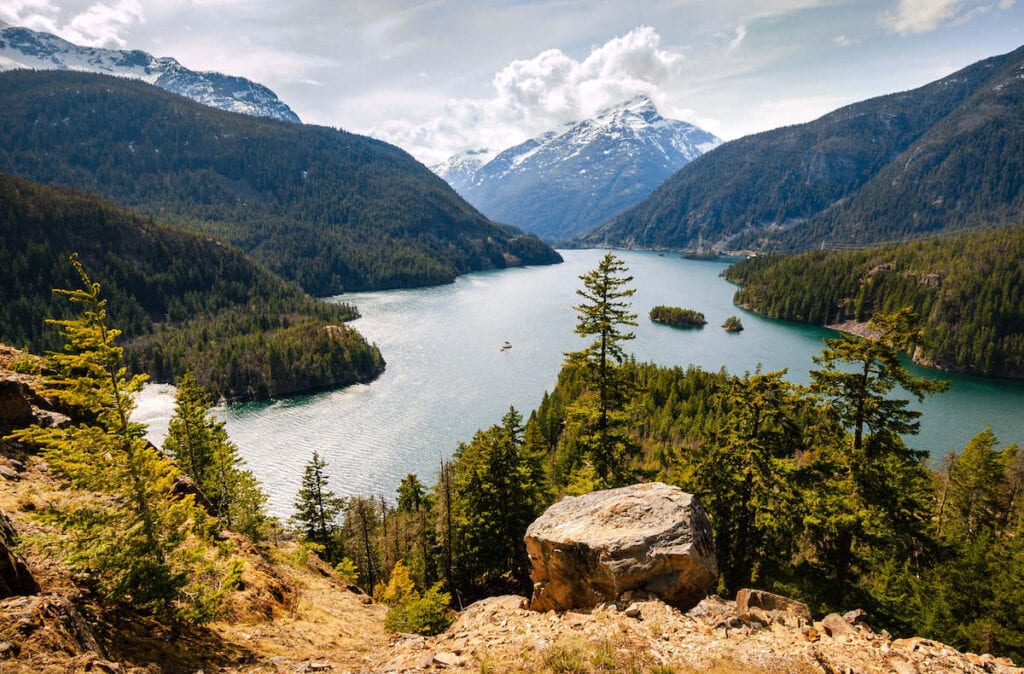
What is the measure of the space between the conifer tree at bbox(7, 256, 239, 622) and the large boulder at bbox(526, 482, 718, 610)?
33.7ft

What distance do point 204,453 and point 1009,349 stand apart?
165m

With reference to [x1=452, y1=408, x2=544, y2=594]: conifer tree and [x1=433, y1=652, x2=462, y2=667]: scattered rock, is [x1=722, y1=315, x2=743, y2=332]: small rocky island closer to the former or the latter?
[x1=452, y1=408, x2=544, y2=594]: conifer tree

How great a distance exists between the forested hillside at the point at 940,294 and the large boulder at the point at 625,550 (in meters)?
126

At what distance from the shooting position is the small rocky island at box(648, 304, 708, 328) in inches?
6147

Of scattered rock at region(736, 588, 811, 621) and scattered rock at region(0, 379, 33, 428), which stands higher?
scattered rock at region(0, 379, 33, 428)

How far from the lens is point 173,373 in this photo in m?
109

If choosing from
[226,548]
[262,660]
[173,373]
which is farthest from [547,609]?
[173,373]

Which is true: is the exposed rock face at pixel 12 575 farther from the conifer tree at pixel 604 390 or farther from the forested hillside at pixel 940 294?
the forested hillside at pixel 940 294

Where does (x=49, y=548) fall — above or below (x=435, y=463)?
above

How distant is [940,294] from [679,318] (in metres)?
74.7

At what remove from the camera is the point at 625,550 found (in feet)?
51.8

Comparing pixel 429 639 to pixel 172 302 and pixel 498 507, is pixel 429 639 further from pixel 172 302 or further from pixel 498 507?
pixel 172 302

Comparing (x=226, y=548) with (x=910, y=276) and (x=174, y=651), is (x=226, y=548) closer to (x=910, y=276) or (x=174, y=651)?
(x=174, y=651)

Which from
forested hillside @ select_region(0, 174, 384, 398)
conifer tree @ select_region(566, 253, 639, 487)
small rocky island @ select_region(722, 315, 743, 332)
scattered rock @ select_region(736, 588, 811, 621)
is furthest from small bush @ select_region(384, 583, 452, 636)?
Answer: small rocky island @ select_region(722, 315, 743, 332)
